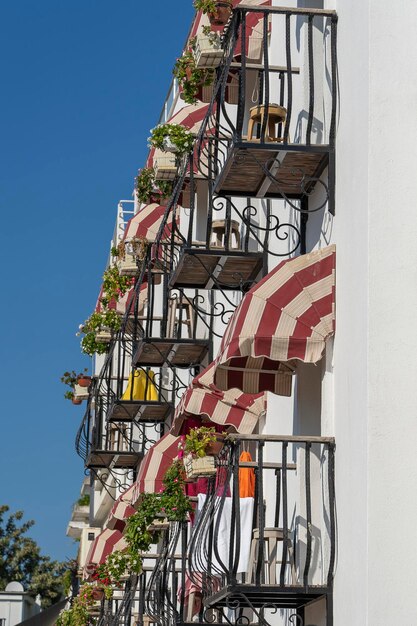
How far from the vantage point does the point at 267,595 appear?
12766 millimetres

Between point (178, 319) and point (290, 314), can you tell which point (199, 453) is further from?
point (178, 319)

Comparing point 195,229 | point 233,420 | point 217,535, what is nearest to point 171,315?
point 195,229

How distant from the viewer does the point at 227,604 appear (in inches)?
517

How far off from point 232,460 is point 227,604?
1.28 meters

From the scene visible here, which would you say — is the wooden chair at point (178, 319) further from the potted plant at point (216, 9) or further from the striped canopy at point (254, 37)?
the striped canopy at point (254, 37)

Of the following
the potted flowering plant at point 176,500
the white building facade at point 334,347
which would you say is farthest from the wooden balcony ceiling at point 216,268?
the potted flowering plant at point 176,500

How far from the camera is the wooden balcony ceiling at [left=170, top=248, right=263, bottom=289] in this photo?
17.5m

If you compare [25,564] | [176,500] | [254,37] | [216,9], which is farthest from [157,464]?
[25,564]

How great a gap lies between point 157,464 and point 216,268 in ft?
11.1

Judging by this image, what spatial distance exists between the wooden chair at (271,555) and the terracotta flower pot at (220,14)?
743 cm

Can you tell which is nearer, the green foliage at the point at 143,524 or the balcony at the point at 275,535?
the balcony at the point at 275,535

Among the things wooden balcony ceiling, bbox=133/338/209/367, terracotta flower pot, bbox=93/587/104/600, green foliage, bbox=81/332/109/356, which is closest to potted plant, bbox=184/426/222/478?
wooden balcony ceiling, bbox=133/338/209/367

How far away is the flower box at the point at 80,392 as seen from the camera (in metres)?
30.4

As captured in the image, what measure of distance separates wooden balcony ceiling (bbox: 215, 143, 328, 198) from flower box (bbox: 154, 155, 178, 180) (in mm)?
6882
